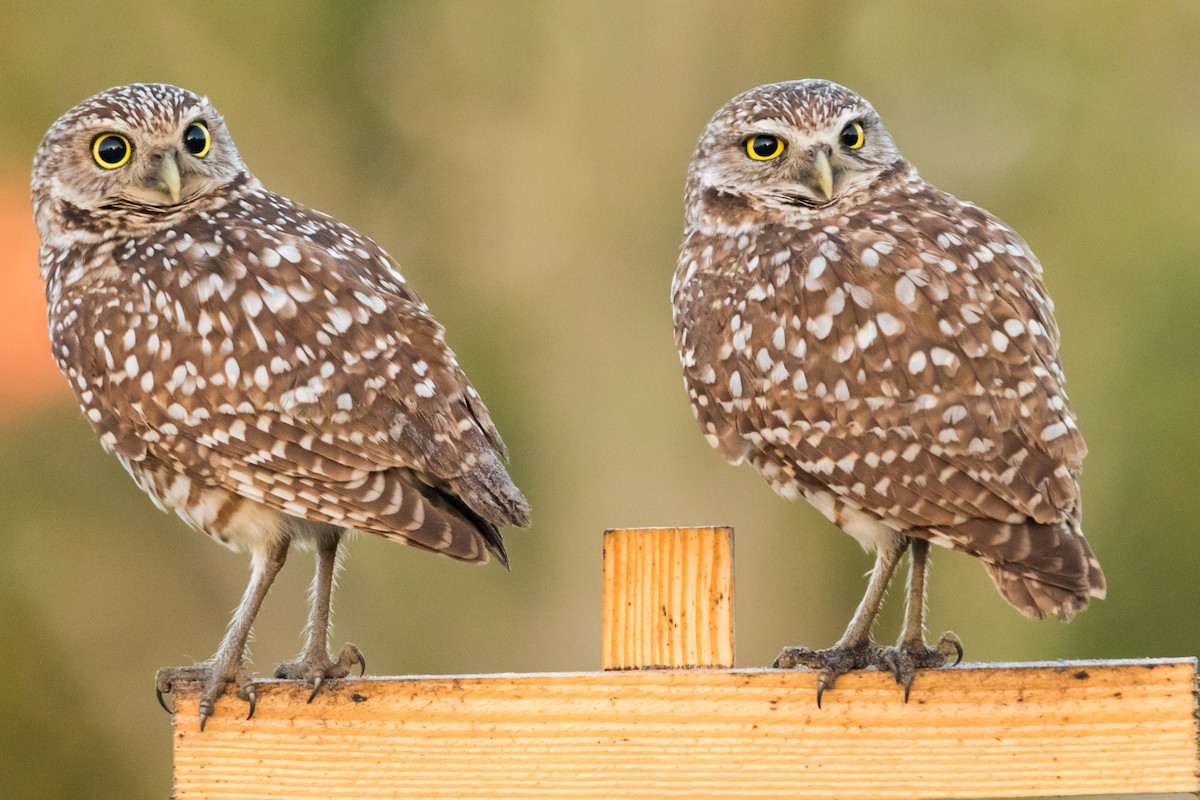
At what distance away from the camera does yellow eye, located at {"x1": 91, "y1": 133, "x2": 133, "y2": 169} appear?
3545mm

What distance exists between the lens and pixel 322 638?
131 inches

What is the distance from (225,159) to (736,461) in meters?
1.38

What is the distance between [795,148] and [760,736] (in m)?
1.31

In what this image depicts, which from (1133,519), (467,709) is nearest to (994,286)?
(467,709)

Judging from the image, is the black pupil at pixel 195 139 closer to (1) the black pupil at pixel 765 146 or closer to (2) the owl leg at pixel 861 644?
(1) the black pupil at pixel 765 146

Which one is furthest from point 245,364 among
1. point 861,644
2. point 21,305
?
point 21,305

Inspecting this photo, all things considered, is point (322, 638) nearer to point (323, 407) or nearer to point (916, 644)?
point (323, 407)

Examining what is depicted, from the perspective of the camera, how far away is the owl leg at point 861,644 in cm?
299

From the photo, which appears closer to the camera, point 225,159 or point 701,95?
point 225,159

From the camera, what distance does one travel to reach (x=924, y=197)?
3.43 metres

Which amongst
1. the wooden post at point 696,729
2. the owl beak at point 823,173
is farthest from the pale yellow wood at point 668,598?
the owl beak at point 823,173

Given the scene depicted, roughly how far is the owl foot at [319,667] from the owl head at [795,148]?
122 cm

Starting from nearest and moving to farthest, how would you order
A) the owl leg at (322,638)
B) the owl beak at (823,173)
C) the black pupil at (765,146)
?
1. the owl leg at (322,638)
2. the owl beak at (823,173)
3. the black pupil at (765,146)

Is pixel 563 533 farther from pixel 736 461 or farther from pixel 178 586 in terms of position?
pixel 736 461
